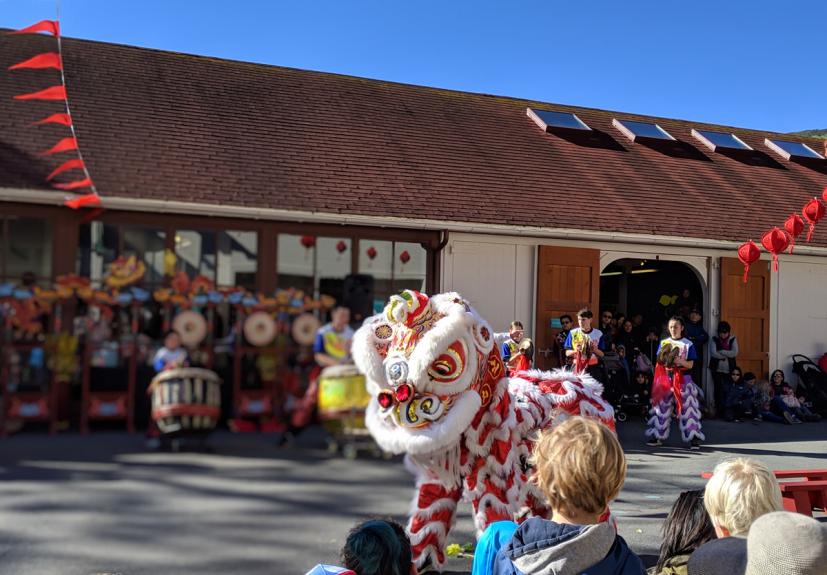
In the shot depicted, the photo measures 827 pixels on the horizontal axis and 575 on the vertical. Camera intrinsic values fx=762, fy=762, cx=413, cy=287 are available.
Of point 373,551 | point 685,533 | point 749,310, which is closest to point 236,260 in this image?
point 373,551

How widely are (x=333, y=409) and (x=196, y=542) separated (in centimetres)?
55

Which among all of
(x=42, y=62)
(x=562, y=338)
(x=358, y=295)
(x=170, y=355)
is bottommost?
(x=562, y=338)

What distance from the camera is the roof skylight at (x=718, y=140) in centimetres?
1123

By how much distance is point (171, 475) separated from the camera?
6.38 ft

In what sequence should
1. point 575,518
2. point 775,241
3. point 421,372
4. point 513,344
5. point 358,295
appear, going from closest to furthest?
point 575,518, point 358,295, point 421,372, point 513,344, point 775,241

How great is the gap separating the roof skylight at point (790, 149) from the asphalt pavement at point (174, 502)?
1090 cm

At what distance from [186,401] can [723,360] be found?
8094 mm

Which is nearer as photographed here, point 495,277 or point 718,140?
point 495,277

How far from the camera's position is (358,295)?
7.29ft

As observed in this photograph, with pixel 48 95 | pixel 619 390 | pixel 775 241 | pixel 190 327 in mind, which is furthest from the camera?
pixel 619 390

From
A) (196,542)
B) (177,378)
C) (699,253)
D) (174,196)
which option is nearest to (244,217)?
(174,196)

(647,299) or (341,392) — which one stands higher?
(647,299)

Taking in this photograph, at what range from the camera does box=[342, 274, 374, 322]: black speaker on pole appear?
83.5 inches

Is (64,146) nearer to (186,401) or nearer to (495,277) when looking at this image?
(186,401)
